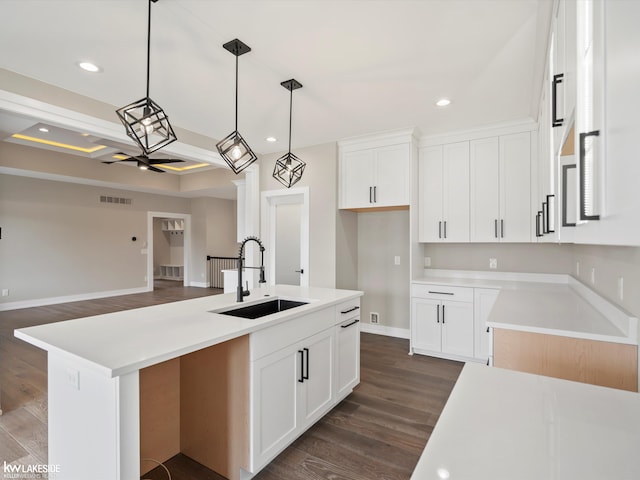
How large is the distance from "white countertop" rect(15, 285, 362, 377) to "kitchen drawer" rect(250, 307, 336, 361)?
0.05 m

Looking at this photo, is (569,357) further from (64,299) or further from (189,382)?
(64,299)

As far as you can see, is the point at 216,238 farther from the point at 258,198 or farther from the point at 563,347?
the point at 563,347

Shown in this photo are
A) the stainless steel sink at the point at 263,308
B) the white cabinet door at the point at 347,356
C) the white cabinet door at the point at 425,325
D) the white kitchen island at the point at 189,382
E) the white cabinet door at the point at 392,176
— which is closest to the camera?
the white kitchen island at the point at 189,382

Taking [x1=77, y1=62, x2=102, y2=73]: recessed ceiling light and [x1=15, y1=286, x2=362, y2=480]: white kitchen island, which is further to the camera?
[x1=77, y1=62, x2=102, y2=73]: recessed ceiling light

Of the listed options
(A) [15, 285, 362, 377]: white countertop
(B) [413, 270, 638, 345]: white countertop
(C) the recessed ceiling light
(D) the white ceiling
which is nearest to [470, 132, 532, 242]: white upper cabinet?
(D) the white ceiling

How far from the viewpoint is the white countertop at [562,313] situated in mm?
1741

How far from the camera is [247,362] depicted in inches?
74.7

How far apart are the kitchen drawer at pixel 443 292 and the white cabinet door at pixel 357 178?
1.27 meters

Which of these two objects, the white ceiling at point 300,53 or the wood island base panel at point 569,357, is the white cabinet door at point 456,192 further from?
the wood island base panel at point 569,357

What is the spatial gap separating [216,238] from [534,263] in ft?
27.4

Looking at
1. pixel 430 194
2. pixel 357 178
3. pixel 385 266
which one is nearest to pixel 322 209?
pixel 357 178

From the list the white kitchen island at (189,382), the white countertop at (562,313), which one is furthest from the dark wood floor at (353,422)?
the white countertop at (562,313)

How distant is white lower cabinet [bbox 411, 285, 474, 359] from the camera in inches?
150

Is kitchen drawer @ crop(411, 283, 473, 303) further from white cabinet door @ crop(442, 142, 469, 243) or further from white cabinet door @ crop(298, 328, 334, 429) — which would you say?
white cabinet door @ crop(298, 328, 334, 429)
